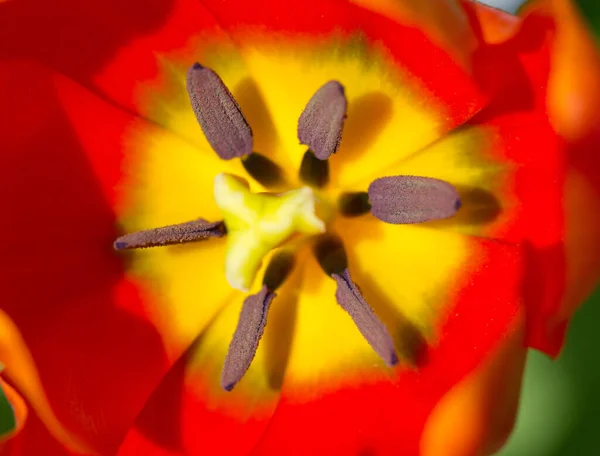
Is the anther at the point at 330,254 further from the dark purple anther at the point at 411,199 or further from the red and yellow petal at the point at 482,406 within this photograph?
the red and yellow petal at the point at 482,406

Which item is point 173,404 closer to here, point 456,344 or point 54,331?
point 54,331

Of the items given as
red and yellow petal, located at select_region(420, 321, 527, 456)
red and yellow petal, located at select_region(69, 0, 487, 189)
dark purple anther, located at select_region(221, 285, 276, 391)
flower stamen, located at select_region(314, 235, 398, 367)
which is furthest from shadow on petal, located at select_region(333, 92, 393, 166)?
red and yellow petal, located at select_region(420, 321, 527, 456)

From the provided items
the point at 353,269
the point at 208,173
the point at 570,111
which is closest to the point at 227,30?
the point at 208,173

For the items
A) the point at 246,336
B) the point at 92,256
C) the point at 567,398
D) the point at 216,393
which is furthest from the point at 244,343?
the point at 567,398

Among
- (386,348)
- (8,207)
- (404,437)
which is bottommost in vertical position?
(404,437)

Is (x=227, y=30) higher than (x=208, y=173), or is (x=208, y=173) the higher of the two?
(x=227, y=30)

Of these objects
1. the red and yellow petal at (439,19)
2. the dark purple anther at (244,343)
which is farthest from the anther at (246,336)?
the red and yellow petal at (439,19)
